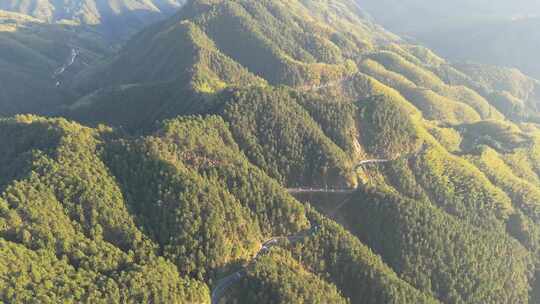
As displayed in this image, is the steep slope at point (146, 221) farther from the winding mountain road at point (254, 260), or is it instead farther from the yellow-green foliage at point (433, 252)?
the yellow-green foliage at point (433, 252)

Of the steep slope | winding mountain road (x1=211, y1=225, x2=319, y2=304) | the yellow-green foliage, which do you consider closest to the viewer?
the steep slope

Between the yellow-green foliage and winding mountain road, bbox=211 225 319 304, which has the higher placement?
the yellow-green foliage

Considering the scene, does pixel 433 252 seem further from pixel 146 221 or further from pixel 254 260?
pixel 146 221

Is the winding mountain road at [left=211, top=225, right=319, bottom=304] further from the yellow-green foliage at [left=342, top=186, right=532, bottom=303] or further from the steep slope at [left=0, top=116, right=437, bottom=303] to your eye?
the yellow-green foliage at [left=342, top=186, right=532, bottom=303]

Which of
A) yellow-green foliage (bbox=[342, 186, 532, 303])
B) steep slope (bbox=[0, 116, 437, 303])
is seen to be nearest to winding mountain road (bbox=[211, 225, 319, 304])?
steep slope (bbox=[0, 116, 437, 303])

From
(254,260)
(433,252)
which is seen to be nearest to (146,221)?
(254,260)

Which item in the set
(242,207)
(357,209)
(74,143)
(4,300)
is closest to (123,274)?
(4,300)

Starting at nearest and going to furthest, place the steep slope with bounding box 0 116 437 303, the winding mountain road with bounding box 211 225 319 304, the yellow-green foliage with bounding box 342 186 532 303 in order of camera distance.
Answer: the steep slope with bounding box 0 116 437 303 < the winding mountain road with bounding box 211 225 319 304 < the yellow-green foliage with bounding box 342 186 532 303

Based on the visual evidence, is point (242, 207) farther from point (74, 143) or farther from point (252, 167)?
point (74, 143)

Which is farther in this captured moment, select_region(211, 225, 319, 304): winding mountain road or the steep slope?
select_region(211, 225, 319, 304): winding mountain road

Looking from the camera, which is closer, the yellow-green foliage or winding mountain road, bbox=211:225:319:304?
winding mountain road, bbox=211:225:319:304
